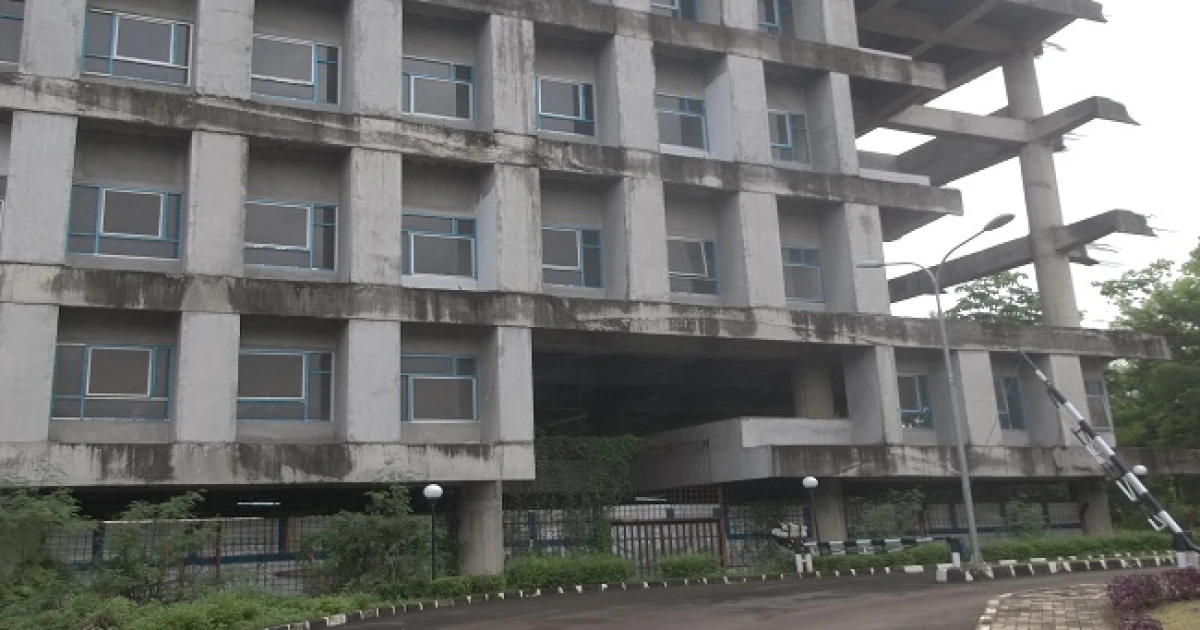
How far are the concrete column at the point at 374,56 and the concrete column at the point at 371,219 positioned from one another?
1.37 m

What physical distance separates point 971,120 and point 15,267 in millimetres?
31960

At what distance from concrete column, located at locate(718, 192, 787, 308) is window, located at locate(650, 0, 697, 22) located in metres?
6.67

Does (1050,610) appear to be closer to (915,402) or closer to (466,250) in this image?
(466,250)

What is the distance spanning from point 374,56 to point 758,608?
55.9 feet

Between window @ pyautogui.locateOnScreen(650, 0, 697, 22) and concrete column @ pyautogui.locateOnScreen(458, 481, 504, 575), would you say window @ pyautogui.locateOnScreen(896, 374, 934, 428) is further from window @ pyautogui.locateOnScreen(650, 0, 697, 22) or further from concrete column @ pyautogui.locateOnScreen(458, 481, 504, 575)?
concrete column @ pyautogui.locateOnScreen(458, 481, 504, 575)

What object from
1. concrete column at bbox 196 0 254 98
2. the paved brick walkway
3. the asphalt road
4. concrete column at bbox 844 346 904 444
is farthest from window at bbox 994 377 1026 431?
concrete column at bbox 196 0 254 98

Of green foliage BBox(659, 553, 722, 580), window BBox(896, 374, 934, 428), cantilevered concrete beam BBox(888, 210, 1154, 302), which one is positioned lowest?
green foliage BBox(659, 553, 722, 580)

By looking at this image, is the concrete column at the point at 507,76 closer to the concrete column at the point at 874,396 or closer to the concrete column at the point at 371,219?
the concrete column at the point at 371,219

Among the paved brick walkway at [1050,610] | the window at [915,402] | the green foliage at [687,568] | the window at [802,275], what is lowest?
the paved brick walkway at [1050,610]

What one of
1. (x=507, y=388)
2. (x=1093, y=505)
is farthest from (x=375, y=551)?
(x=1093, y=505)

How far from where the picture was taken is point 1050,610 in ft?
50.2

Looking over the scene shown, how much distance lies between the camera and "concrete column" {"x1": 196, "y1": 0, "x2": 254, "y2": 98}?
25.1m

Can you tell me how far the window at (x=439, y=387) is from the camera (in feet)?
86.5

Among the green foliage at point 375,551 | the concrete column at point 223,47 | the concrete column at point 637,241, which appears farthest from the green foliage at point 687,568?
the concrete column at point 223,47
